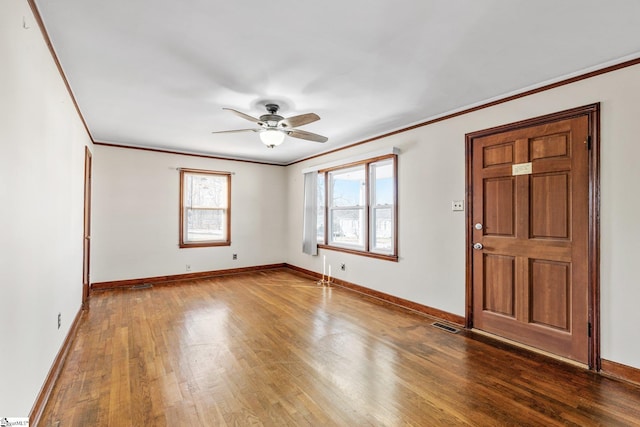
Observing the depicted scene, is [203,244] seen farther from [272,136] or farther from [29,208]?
[29,208]

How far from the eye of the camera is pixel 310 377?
7.82 ft

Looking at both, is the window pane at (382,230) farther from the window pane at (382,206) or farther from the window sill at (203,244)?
the window sill at (203,244)

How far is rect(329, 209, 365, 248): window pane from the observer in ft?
17.0

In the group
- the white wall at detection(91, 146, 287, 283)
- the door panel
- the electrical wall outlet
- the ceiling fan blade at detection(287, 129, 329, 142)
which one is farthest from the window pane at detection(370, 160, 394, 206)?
the white wall at detection(91, 146, 287, 283)

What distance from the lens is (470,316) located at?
340cm

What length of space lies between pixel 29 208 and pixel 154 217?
400 cm

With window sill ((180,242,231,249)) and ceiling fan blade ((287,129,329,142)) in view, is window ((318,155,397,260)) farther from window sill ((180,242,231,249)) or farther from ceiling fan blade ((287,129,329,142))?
window sill ((180,242,231,249))

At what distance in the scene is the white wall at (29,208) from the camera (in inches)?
57.2

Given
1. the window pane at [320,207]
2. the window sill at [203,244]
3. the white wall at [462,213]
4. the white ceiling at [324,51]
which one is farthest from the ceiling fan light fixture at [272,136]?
the window sill at [203,244]

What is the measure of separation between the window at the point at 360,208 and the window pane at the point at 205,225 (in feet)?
6.88

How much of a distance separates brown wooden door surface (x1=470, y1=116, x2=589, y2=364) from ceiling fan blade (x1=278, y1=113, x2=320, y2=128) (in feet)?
6.08

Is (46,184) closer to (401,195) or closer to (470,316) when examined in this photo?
(401,195)

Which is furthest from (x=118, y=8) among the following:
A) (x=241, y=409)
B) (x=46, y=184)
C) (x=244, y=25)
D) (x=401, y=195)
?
(x=401, y=195)

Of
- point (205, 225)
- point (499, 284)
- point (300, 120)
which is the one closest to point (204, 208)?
point (205, 225)
